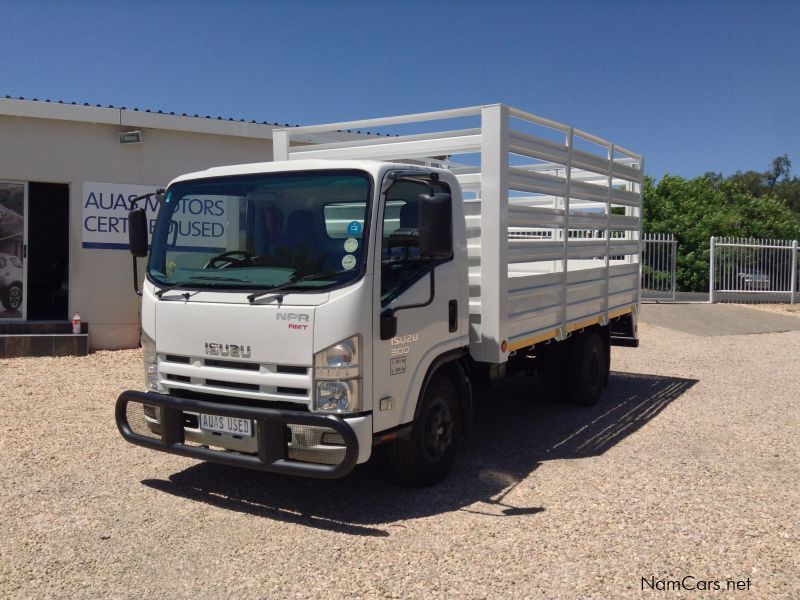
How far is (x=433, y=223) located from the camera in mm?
4527

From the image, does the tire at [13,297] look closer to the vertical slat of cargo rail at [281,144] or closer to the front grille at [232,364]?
the vertical slat of cargo rail at [281,144]

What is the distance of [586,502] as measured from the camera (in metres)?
5.06

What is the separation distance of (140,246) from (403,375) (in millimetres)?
2205

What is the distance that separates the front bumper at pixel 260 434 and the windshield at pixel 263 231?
76cm

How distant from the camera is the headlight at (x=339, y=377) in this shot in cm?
439

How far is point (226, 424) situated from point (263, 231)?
1.26 meters

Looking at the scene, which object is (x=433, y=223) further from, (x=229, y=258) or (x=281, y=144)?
(x=281, y=144)

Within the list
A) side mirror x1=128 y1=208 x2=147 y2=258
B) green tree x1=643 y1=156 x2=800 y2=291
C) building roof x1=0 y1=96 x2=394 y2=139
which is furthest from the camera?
green tree x1=643 y1=156 x2=800 y2=291

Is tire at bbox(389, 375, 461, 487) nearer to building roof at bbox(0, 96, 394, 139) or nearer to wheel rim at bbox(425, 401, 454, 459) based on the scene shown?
wheel rim at bbox(425, 401, 454, 459)

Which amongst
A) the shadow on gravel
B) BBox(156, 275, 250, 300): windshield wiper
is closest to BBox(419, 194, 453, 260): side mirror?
BBox(156, 275, 250, 300): windshield wiper

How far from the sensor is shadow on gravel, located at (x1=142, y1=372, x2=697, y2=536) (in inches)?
193

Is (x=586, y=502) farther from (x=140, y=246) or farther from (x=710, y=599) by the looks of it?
(x=140, y=246)

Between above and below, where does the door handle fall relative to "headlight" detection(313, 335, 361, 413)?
above

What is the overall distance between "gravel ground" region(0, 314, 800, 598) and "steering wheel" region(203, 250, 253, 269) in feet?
5.33
